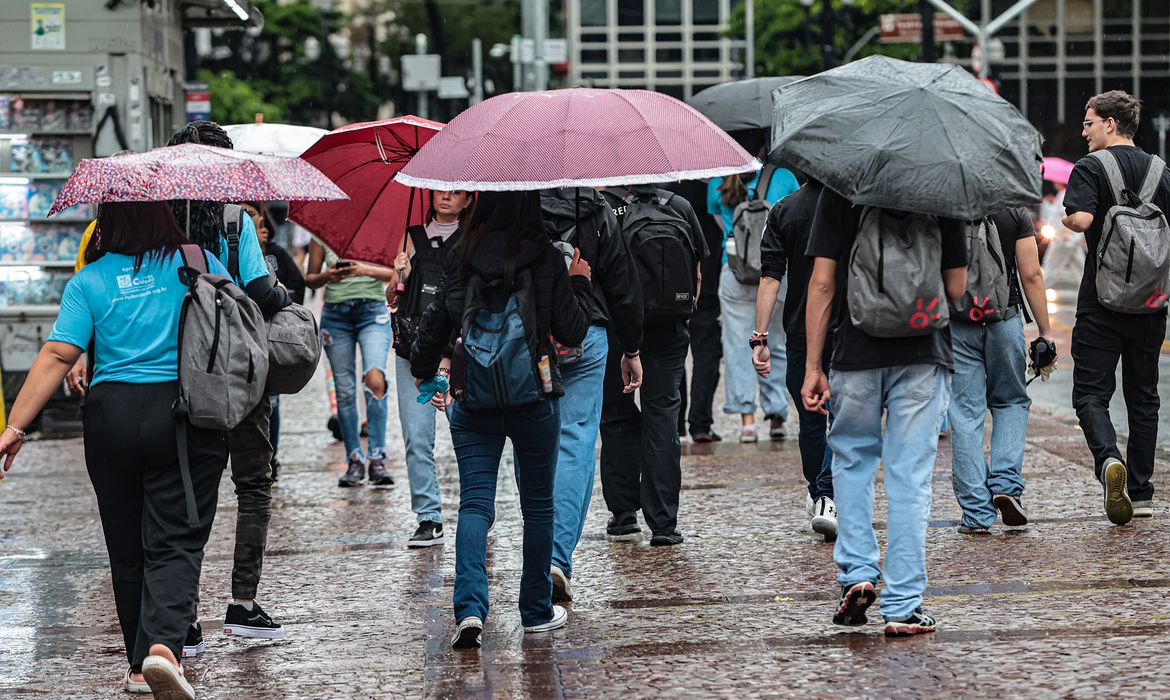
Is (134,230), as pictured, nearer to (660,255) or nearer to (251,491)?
(251,491)

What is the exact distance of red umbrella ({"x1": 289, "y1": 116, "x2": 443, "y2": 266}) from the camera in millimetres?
7660

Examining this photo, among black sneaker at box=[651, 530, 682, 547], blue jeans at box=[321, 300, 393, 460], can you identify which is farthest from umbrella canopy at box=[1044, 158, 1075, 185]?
black sneaker at box=[651, 530, 682, 547]

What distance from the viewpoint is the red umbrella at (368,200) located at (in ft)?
25.1

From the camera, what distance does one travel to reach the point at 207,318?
5.19 meters

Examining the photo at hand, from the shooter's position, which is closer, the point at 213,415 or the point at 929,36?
the point at 213,415

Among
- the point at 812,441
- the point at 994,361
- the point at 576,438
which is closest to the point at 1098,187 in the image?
the point at 994,361

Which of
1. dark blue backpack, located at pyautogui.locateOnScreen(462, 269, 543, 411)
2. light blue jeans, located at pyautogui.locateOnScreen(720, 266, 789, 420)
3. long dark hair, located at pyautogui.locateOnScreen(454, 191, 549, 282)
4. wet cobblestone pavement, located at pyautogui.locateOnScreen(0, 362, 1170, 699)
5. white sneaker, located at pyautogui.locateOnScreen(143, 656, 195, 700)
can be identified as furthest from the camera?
light blue jeans, located at pyautogui.locateOnScreen(720, 266, 789, 420)

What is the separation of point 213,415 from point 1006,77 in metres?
62.5

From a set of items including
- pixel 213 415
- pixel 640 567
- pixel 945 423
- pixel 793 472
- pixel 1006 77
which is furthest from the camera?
pixel 1006 77

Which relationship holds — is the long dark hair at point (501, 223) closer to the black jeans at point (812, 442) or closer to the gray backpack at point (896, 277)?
the gray backpack at point (896, 277)

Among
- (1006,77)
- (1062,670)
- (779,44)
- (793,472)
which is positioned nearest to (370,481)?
(793,472)

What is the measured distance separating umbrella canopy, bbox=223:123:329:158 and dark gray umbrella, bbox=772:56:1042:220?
153 inches

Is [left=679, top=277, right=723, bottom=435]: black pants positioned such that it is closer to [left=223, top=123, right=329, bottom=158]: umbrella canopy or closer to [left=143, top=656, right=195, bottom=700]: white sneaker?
[left=223, top=123, right=329, bottom=158]: umbrella canopy

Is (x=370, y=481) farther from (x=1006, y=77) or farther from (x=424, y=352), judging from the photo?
(x=1006, y=77)
